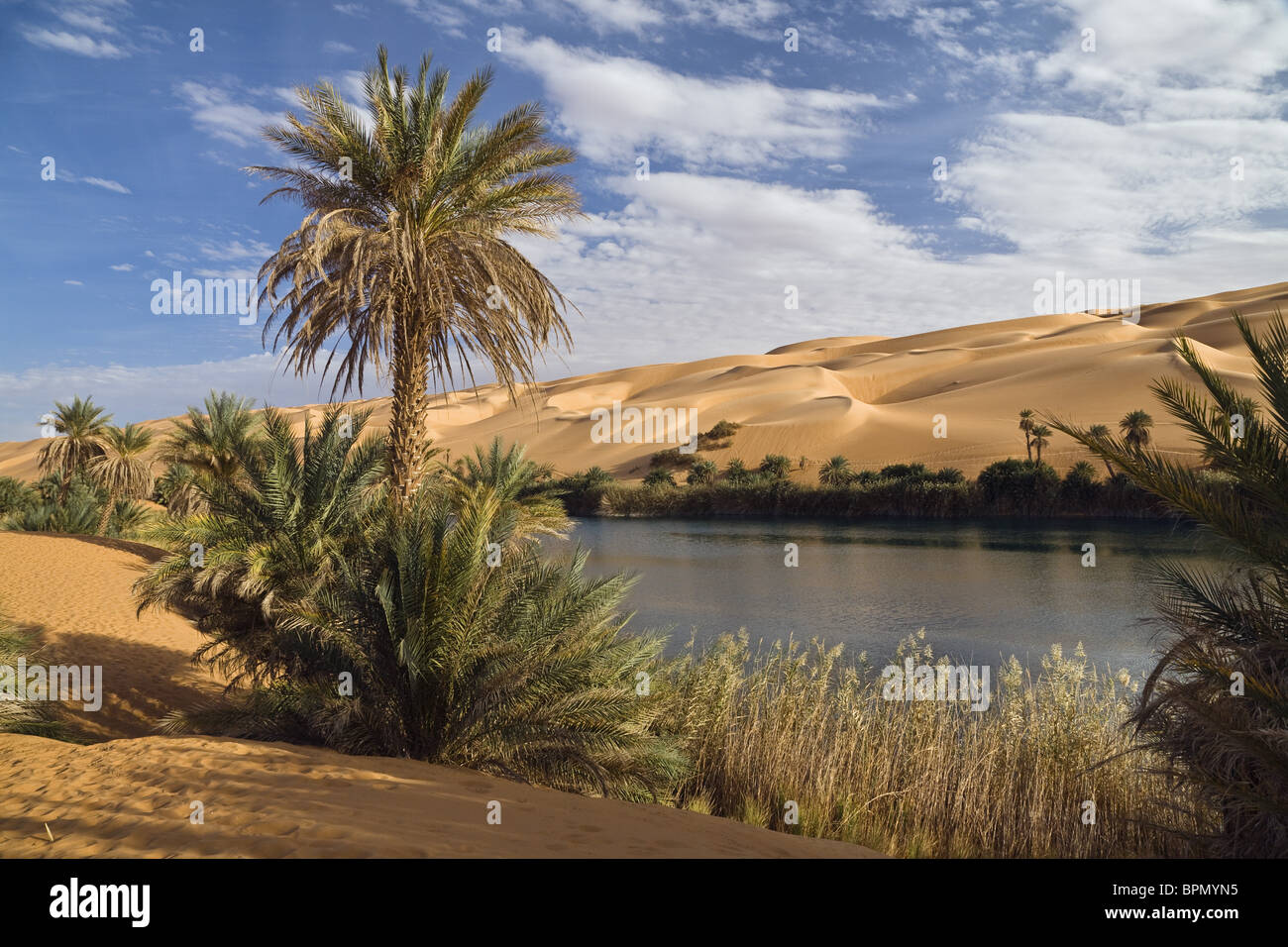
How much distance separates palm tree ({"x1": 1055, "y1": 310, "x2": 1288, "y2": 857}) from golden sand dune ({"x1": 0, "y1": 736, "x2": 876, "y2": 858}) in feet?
6.19

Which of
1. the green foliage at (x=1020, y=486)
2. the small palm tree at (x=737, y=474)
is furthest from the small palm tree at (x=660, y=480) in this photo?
the green foliage at (x=1020, y=486)

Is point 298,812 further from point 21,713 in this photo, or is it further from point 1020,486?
point 1020,486

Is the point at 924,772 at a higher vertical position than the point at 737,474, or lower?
lower

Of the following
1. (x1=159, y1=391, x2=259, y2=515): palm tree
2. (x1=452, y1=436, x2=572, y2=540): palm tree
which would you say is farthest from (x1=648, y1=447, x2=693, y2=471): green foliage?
(x1=159, y1=391, x2=259, y2=515): palm tree

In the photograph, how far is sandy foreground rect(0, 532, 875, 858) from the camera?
11.8 ft

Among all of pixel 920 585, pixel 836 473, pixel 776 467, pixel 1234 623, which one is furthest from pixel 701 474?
pixel 1234 623

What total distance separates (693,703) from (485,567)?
2479mm

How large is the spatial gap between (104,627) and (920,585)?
54.8 ft

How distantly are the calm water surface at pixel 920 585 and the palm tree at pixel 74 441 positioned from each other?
15.5 metres

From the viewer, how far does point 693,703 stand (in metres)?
7.33

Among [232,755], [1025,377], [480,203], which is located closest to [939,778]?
[232,755]

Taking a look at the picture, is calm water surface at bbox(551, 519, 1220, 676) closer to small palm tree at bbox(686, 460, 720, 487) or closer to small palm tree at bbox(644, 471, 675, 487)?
small palm tree at bbox(644, 471, 675, 487)

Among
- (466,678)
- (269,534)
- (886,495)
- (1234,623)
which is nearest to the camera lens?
Result: (1234,623)

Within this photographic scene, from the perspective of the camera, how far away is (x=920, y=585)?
18.8 m
